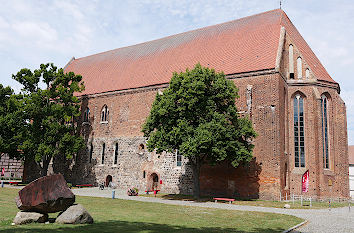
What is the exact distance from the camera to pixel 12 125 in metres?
29.4

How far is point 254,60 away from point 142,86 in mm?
11327

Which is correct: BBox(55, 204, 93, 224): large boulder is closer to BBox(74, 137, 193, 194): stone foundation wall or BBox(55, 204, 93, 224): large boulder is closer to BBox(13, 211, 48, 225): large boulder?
BBox(13, 211, 48, 225): large boulder

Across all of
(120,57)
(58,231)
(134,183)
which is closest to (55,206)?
(58,231)

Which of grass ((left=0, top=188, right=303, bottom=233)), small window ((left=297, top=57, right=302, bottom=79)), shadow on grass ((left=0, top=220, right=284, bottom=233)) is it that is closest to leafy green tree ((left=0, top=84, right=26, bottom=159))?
grass ((left=0, top=188, right=303, bottom=233))

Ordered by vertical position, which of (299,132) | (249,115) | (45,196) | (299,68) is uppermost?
(299,68)

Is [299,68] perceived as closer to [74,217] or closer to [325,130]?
[325,130]

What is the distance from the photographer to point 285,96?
25.2m

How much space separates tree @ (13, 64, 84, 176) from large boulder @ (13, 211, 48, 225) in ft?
63.3

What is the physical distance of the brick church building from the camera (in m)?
23.0

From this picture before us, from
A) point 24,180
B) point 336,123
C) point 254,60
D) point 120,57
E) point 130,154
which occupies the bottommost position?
point 24,180

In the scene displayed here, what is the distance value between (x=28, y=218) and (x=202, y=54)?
22811mm

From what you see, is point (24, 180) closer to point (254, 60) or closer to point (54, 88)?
point (54, 88)

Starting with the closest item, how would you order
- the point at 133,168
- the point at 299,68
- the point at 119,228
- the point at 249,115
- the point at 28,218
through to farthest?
the point at 119,228 < the point at 28,218 < the point at 249,115 < the point at 299,68 < the point at 133,168

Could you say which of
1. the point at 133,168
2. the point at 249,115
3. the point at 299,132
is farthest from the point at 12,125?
the point at 299,132
